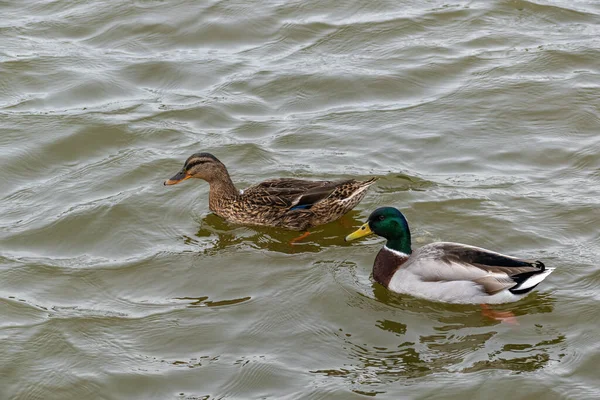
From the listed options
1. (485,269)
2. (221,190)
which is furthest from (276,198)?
(485,269)

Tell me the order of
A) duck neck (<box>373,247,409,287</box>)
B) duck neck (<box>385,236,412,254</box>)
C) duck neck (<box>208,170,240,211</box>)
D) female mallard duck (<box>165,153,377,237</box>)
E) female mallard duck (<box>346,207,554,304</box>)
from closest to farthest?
female mallard duck (<box>346,207,554,304</box>), duck neck (<box>373,247,409,287</box>), duck neck (<box>385,236,412,254</box>), female mallard duck (<box>165,153,377,237</box>), duck neck (<box>208,170,240,211</box>)

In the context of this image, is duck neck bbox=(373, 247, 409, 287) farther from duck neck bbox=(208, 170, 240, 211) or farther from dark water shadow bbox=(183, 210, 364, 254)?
duck neck bbox=(208, 170, 240, 211)

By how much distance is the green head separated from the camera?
10.0 m

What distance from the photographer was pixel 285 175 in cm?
1206

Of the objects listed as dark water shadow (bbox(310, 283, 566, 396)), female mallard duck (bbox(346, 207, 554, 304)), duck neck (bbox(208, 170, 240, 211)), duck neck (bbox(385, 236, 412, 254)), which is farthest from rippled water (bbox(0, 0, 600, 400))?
duck neck (bbox(385, 236, 412, 254))

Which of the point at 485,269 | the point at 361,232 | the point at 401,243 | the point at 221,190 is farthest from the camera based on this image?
the point at 221,190

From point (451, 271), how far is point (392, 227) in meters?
0.83

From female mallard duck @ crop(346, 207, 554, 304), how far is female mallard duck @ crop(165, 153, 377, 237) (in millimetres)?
1084

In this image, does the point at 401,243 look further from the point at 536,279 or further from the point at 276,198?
the point at 276,198

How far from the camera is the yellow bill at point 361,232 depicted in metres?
10.3

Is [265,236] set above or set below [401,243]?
below

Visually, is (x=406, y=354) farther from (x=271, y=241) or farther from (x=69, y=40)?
(x=69, y=40)

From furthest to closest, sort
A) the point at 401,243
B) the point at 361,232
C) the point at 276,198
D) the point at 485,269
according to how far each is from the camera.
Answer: the point at 276,198, the point at 361,232, the point at 401,243, the point at 485,269

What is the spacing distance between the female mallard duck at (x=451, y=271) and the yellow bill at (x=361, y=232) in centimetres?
25
